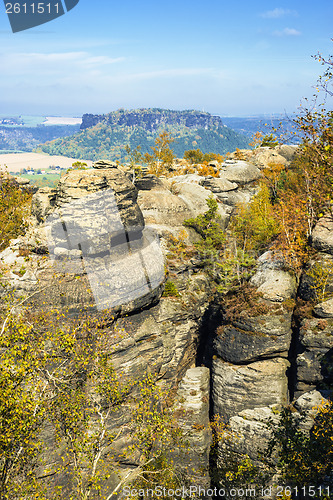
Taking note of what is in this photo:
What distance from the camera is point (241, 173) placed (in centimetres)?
7100

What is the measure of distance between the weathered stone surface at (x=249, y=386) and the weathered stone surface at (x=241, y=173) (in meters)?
43.7

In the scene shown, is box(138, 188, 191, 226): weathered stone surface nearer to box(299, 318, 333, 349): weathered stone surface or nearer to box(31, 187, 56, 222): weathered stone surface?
box(31, 187, 56, 222): weathered stone surface

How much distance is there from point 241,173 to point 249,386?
47.8m

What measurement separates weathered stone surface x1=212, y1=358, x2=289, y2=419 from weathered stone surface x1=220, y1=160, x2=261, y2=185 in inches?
1722

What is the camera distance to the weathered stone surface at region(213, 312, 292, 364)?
35750mm

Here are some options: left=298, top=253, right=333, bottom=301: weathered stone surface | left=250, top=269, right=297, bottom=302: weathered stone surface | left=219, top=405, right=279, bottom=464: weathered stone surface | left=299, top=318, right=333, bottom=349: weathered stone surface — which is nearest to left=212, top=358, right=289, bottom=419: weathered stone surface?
left=219, top=405, right=279, bottom=464: weathered stone surface

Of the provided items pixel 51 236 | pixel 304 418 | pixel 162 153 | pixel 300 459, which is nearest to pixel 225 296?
pixel 304 418

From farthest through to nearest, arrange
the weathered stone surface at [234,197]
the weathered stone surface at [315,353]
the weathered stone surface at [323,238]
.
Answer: the weathered stone surface at [234,197] < the weathered stone surface at [323,238] < the weathered stone surface at [315,353]

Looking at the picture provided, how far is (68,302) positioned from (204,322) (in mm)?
22217

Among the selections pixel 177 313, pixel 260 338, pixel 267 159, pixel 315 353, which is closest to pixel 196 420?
pixel 177 313

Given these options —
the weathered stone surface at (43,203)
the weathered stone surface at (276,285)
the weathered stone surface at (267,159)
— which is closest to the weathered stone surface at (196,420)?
the weathered stone surface at (276,285)

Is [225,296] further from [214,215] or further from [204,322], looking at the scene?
[214,215]

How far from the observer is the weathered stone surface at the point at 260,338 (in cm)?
3575

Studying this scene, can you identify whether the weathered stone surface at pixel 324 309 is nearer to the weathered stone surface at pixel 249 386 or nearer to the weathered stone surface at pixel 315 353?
the weathered stone surface at pixel 315 353
